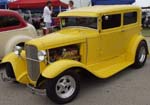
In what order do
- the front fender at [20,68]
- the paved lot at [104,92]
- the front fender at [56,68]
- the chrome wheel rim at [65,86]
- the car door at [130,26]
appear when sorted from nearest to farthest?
the front fender at [56,68] < the chrome wheel rim at [65,86] < the paved lot at [104,92] < the front fender at [20,68] < the car door at [130,26]

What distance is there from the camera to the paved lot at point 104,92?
5.82 m

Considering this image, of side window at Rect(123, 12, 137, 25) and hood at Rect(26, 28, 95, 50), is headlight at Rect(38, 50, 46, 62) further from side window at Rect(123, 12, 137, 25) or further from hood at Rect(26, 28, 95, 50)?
side window at Rect(123, 12, 137, 25)

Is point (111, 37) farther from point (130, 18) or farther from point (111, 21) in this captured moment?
point (130, 18)

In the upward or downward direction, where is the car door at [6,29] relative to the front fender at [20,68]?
upward

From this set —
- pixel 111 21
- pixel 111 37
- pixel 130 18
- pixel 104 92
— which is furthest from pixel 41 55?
pixel 130 18

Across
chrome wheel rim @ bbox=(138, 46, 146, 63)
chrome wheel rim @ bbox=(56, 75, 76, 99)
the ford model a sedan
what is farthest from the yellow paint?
chrome wheel rim @ bbox=(138, 46, 146, 63)

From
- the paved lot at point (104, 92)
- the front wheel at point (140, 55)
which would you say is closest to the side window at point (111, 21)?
the front wheel at point (140, 55)

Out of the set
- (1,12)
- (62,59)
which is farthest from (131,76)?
(1,12)

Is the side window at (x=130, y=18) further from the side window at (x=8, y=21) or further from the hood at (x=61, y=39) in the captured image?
the side window at (x=8, y=21)

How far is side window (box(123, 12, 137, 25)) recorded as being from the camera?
7.46 meters

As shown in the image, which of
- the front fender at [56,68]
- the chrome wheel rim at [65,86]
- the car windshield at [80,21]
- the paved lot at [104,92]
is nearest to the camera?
the front fender at [56,68]

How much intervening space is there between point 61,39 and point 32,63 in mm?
782

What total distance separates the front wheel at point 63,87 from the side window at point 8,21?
3.68 m

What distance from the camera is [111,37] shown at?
6980 mm
